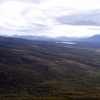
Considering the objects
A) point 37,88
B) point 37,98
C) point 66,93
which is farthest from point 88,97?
point 37,88

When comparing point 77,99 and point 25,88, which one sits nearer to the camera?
point 77,99

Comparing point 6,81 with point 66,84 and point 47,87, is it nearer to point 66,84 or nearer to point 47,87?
point 47,87

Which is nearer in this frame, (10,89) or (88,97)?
(88,97)

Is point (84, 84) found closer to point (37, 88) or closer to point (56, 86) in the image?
point (56, 86)

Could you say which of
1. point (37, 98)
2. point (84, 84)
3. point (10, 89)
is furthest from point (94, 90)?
point (10, 89)

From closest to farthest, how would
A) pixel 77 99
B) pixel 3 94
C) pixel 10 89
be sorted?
pixel 77 99, pixel 3 94, pixel 10 89

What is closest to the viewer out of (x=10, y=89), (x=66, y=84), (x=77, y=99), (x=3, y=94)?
(x=77, y=99)

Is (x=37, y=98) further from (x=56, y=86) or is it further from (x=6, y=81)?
(x=6, y=81)

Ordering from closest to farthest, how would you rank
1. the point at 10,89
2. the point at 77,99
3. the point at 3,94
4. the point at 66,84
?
1. the point at 77,99
2. the point at 3,94
3. the point at 10,89
4. the point at 66,84
